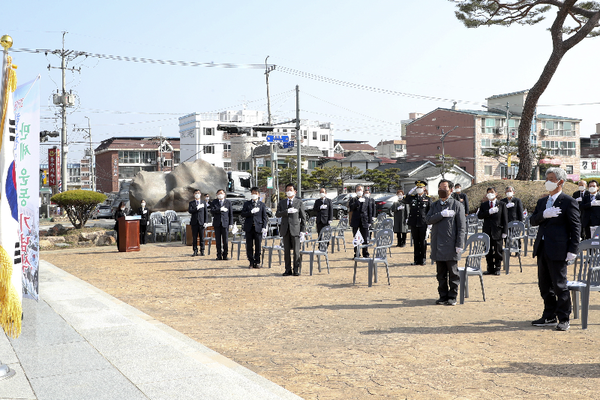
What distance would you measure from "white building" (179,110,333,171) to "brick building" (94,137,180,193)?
3.08 meters

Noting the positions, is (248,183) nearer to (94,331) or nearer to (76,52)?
(76,52)

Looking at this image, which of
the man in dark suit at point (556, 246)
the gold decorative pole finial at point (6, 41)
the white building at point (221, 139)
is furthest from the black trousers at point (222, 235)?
the white building at point (221, 139)

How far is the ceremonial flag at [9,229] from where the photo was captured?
4.81 metres

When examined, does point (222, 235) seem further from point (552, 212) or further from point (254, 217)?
point (552, 212)

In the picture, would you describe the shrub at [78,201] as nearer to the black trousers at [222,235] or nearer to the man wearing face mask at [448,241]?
the black trousers at [222,235]

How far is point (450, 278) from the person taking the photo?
28.2 feet

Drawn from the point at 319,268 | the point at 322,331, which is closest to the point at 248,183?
the point at 319,268

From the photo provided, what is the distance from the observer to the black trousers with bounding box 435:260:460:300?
8.51m

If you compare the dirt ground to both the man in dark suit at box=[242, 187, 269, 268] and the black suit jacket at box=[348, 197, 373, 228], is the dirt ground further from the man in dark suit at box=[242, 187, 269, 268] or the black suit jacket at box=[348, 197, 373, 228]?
the black suit jacket at box=[348, 197, 373, 228]

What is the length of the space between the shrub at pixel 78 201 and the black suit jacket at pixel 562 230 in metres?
21.3

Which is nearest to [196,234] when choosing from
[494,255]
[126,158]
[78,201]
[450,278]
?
[494,255]

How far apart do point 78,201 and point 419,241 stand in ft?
55.0

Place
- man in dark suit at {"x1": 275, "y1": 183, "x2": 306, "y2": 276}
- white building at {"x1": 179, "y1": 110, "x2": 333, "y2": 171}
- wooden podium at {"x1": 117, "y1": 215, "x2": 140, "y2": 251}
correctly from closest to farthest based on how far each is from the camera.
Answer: man in dark suit at {"x1": 275, "y1": 183, "x2": 306, "y2": 276} → wooden podium at {"x1": 117, "y1": 215, "x2": 140, "y2": 251} → white building at {"x1": 179, "y1": 110, "x2": 333, "y2": 171}

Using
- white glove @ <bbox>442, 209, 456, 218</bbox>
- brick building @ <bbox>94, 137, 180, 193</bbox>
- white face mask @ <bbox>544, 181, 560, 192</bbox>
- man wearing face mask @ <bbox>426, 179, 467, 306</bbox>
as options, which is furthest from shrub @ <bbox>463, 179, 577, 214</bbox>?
brick building @ <bbox>94, 137, 180, 193</bbox>
